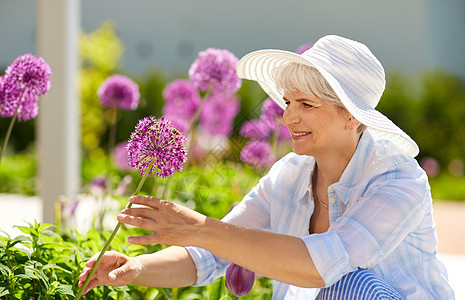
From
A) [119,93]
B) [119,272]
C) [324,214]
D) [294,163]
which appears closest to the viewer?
[119,272]

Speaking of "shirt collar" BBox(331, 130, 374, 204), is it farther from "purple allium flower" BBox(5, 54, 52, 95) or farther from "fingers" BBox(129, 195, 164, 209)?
"purple allium flower" BBox(5, 54, 52, 95)

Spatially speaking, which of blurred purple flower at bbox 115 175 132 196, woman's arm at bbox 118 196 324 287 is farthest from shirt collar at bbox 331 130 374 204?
blurred purple flower at bbox 115 175 132 196

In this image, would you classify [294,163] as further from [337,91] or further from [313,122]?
[337,91]

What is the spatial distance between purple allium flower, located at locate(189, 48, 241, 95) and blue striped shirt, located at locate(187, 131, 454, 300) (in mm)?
381

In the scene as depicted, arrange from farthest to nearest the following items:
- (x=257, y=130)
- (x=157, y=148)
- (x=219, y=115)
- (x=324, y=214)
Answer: (x=219, y=115) < (x=257, y=130) < (x=324, y=214) < (x=157, y=148)

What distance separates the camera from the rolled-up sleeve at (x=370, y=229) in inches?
51.3

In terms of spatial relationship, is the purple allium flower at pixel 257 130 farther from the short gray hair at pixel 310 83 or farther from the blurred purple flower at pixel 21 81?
the blurred purple flower at pixel 21 81

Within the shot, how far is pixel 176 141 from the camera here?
113cm

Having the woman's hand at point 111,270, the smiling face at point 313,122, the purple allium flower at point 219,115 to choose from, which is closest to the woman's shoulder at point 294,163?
the smiling face at point 313,122

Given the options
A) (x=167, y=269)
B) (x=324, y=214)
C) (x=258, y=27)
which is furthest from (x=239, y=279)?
(x=258, y=27)

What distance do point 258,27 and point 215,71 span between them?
8.49 metres

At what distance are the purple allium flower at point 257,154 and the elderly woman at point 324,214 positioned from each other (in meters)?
0.52

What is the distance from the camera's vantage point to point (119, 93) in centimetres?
231

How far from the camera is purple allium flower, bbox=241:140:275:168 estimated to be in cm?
236
